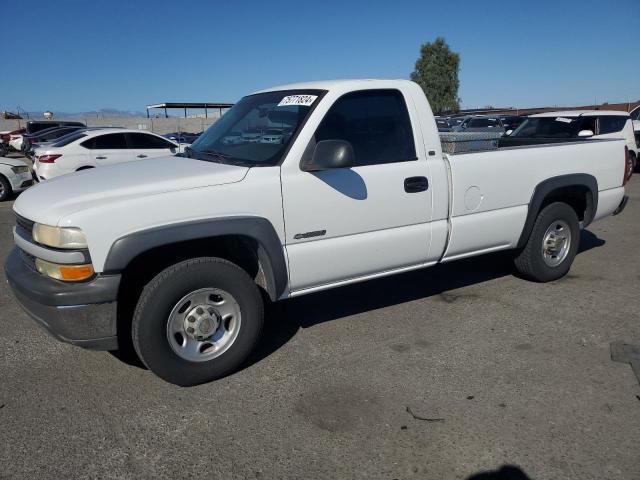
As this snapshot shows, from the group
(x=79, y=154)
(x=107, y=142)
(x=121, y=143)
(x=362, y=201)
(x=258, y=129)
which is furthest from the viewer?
(x=121, y=143)

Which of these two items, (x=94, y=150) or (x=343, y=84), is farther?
(x=94, y=150)

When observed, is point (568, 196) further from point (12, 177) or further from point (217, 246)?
point (12, 177)

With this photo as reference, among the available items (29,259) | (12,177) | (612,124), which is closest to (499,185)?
(29,259)

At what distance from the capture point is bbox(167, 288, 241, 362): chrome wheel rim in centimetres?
328

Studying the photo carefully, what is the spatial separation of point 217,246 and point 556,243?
348 cm

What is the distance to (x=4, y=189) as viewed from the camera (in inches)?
451

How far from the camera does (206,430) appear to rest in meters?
2.94

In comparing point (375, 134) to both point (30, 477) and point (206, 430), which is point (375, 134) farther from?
point (30, 477)

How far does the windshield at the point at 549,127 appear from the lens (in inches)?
429

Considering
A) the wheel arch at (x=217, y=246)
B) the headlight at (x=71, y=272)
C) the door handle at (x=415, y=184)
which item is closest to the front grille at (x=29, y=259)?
the headlight at (x=71, y=272)

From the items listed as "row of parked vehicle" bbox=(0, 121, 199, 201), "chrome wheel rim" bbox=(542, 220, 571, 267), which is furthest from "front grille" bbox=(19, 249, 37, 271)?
"row of parked vehicle" bbox=(0, 121, 199, 201)

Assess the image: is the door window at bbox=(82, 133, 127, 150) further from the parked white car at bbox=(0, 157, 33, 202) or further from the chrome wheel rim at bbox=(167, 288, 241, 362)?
the chrome wheel rim at bbox=(167, 288, 241, 362)

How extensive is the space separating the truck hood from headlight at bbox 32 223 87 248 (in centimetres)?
5

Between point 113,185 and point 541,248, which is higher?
point 113,185
